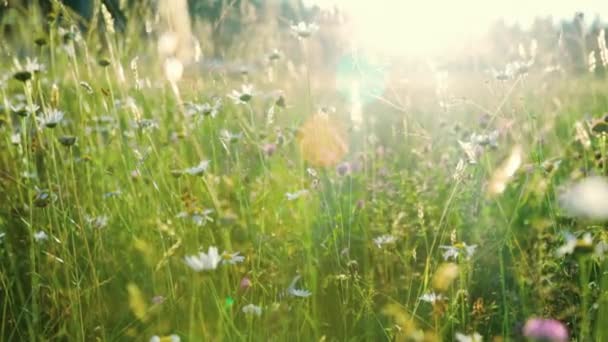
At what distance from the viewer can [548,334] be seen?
77 cm

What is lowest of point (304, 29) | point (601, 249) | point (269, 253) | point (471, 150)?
point (269, 253)

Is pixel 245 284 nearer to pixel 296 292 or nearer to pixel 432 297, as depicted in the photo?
pixel 296 292

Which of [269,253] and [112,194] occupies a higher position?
[112,194]

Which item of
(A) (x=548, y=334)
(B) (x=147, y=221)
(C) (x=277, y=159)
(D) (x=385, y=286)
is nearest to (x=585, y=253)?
(A) (x=548, y=334)

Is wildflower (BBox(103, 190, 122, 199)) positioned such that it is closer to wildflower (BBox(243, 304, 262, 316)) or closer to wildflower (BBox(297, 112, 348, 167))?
wildflower (BBox(297, 112, 348, 167))

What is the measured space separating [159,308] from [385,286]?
51 cm

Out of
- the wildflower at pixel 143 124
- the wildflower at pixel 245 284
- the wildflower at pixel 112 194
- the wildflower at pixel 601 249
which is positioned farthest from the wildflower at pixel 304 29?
the wildflower at pixel 601 249

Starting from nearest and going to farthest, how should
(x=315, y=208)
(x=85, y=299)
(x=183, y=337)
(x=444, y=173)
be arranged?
(x=183, y=337), (x=85, y=299), (x=315, y=208), (x=444, y=173)

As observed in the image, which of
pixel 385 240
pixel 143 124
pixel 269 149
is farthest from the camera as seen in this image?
pixel 269 149

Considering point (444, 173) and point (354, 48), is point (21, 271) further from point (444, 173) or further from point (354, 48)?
point (444, 173)

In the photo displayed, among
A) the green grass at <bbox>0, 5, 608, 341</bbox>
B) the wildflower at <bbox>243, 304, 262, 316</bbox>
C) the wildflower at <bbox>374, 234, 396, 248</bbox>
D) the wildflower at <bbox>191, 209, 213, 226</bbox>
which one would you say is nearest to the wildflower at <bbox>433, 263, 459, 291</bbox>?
the green grass at <bbox>0, 5, 608, 341</bbox>

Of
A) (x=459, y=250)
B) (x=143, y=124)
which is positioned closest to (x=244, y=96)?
(x=143, y=124)

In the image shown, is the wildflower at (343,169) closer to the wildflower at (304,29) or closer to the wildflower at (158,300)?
the wildflower at (304,29)

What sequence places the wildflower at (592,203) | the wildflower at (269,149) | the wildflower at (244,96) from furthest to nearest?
the wildflower at (269,149), the wildflower at (244,96), the wildflower at (592,203)
